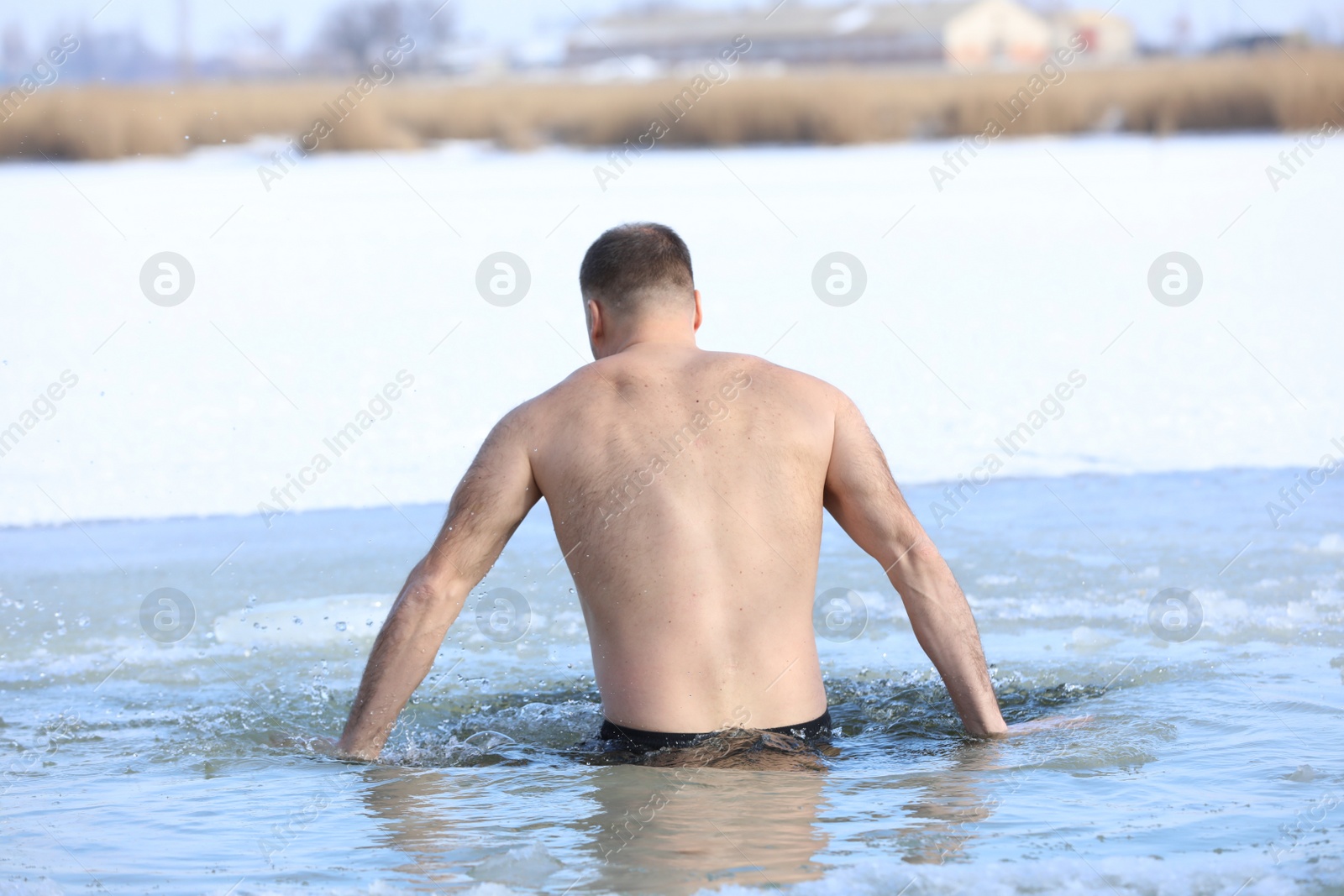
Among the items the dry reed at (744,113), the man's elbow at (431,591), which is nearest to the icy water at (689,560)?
the man's elbow at (431,591)

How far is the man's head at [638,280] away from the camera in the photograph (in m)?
3.09

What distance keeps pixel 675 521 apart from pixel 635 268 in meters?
0.57

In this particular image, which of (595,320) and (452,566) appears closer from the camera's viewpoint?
(452,566)

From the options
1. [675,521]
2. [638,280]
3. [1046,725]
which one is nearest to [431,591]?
[675,521]

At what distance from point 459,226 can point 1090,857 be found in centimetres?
1176

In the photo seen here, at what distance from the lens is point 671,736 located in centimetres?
296

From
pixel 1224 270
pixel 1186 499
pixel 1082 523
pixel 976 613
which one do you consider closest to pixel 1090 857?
pixel 976 613

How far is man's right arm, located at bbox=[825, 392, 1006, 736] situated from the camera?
3027mm

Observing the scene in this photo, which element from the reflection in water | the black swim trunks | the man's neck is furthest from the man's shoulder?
the reflection in water

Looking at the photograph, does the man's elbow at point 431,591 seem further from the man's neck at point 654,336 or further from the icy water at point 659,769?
the man's neck at point 654,336

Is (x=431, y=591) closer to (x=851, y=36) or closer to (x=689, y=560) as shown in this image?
(x=689, y=560)

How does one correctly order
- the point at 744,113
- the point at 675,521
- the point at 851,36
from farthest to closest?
the point at 851,36 < the point at 744,113 < the point at 675,521

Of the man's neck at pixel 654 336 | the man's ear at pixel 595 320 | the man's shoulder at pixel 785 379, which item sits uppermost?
the man's ear at pixel 595 320

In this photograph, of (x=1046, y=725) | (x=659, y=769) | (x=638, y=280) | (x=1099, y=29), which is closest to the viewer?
(x=659, y=769)
